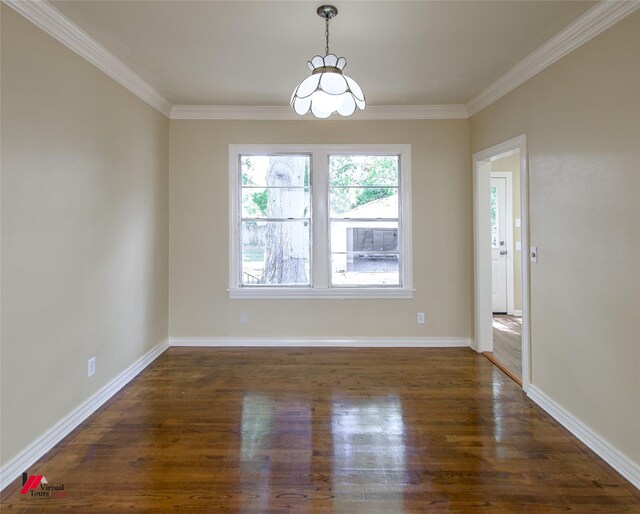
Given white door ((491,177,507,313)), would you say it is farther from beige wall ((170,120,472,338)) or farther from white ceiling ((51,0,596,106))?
white ceiling ((51,0,596,106))

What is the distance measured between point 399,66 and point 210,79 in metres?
1.60

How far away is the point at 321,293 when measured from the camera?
4004 millimetres

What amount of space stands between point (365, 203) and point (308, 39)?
1.88 m

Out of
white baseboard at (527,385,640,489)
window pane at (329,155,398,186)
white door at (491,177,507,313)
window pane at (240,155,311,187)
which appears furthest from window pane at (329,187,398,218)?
white door at (491,177,507,313)

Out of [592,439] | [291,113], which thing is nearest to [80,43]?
[291,113]

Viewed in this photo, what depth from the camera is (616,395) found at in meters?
2.02

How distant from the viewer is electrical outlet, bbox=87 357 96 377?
2.56m

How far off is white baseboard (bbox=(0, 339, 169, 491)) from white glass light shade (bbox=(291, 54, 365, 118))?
2.44 metres

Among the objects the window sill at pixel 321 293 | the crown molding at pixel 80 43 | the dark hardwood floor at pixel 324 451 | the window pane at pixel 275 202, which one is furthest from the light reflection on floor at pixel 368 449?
the crown molding at pixel 80 43

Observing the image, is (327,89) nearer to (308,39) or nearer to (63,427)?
(308,39)

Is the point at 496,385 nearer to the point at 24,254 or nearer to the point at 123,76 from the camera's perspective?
the point at 24,254

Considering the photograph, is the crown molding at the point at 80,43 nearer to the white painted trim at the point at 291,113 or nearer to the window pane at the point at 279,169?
the white painted trim at the point at 291,113

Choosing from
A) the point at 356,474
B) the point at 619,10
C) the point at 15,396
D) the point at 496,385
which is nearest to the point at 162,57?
the point at 15,396

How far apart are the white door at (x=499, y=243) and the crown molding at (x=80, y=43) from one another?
4.82 m
